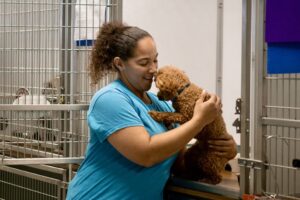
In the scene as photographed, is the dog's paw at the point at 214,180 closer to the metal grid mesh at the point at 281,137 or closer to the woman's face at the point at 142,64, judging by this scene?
the metal grid mesh at the point at 281,137

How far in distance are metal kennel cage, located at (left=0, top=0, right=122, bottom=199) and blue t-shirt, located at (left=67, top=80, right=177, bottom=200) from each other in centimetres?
40

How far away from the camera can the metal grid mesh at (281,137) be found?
152 centimetres

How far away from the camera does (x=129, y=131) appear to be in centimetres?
159

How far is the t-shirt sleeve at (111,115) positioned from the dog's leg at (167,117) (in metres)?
0.09

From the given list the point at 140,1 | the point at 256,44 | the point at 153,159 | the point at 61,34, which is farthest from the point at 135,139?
the point at 140,1

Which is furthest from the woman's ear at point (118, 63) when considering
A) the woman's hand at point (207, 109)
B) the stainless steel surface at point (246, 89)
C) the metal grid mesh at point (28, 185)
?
the metal grid mesh at point (28, 185)

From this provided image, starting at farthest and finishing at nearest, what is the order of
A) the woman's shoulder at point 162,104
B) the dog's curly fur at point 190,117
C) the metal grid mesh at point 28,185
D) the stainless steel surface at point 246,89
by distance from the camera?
the metal grid mesh at point 28,185
the woman's shoulder at point 162,104
the dog's curly fur at point 190,117
the stainless steel surface at point 246,89

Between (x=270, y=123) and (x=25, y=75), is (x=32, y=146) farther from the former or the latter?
(x=270, y=123)

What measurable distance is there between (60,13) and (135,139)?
92 centimetres

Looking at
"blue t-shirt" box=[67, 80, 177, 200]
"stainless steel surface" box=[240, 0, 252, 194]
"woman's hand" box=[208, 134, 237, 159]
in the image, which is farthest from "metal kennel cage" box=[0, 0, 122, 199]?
"stainless steel surface" box=[240, 0, 252, 194]

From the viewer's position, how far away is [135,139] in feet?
5.19

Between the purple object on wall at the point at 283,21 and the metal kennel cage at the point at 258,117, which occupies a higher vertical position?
the purple object on wall at the point at 283,21

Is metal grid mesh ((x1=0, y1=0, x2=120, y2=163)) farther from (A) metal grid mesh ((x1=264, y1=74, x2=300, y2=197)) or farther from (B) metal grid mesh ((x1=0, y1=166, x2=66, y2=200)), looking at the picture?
(A) metal grid mesh ((x1=264, y1=74, x2=300, y2=197))

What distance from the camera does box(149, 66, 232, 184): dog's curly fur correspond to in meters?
1.68
